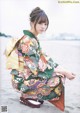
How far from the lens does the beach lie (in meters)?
2.44

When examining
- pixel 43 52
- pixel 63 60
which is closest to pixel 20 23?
pixel 43 52

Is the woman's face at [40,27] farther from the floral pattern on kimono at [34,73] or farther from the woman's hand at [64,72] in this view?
the woman's hand at [64,72]

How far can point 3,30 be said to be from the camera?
2.43 meters

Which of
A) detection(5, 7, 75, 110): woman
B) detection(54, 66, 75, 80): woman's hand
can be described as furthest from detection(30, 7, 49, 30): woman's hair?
detection(54, 66, 75, 80): woman's hand

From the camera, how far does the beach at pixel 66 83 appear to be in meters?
2.44

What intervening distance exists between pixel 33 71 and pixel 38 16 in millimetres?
419

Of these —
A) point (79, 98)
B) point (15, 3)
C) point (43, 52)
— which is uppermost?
point (15, 3)

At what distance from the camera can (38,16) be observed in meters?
2.41

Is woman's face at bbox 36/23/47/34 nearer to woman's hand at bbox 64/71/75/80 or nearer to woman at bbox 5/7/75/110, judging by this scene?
woman at bbox 5/7/75/110

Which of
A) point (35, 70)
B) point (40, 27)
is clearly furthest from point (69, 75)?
point (40, 27)

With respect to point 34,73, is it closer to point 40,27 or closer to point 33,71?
point 33,71

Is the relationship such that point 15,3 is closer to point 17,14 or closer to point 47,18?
point 17,14

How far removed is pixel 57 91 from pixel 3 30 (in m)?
0.63

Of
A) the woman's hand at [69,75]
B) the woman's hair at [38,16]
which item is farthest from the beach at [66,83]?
the woman's hair at [38,16]
